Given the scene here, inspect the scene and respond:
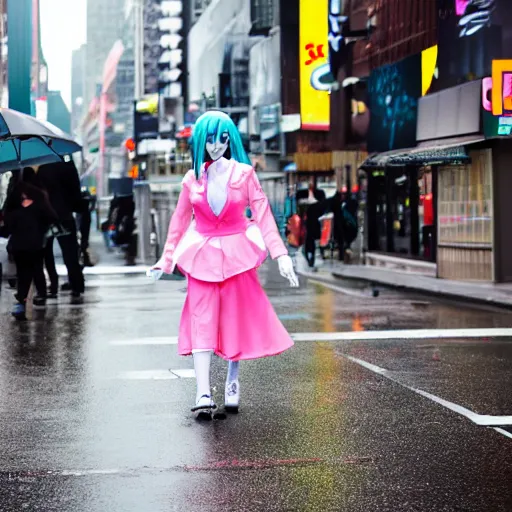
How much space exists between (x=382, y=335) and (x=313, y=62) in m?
35.3

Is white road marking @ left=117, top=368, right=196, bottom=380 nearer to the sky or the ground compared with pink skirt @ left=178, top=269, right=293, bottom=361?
nearer to the ground

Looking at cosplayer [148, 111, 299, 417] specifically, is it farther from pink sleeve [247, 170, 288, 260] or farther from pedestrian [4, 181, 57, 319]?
pedestrian [4, 181, 57, 319]

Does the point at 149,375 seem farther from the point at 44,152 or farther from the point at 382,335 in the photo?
the point at 44,152

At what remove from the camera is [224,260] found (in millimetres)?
7516

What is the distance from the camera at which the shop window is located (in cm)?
2225

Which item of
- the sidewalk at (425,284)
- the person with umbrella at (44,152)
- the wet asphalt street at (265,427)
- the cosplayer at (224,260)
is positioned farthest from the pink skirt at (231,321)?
the sidewalk at (425,284)

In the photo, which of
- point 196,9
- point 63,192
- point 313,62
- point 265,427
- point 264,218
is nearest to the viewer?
point 265,427

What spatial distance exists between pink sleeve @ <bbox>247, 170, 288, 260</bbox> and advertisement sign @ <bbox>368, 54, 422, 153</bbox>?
60.7 feet

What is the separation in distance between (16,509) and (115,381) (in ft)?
13.6

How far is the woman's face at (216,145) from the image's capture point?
7.56m

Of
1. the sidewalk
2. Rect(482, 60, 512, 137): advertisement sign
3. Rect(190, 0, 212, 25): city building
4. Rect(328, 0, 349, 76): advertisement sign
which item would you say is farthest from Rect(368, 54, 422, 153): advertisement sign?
Rect(190, 0, 212, 25): city building

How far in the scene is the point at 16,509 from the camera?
5031 millimetres

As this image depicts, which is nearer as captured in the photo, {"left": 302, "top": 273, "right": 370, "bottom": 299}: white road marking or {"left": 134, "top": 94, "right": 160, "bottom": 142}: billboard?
{"left": 302, "top": 273, "right": 370, "bottom": 299}: white road marking

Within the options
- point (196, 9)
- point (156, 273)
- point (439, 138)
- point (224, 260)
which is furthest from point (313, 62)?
point (196, 9)
